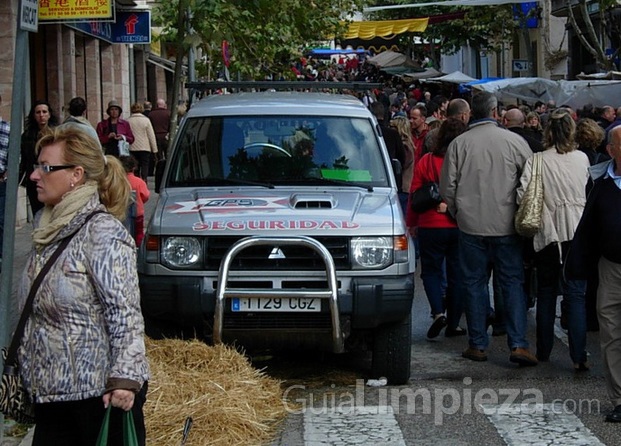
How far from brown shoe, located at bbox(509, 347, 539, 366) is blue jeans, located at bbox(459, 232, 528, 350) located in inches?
1.6

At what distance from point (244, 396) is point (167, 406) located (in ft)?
1.81

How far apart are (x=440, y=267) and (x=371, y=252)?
91.4 inches

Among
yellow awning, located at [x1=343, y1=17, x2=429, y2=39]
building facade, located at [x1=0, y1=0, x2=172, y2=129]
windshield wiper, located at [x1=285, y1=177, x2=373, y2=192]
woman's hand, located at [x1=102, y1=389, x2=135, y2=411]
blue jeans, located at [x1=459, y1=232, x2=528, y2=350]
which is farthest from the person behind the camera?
yellow awning, located at [x1=343, y1=17, x2=429, y2=39]

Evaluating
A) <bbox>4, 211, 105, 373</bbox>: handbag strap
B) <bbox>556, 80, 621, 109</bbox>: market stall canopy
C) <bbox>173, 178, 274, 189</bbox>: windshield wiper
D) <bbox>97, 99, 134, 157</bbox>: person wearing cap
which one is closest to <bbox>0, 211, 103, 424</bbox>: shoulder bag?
<bbox>4, 211, 105, 373</bbox>: handbag strap

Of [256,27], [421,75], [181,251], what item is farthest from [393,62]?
[181,251]

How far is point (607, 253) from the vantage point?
24.6 ft

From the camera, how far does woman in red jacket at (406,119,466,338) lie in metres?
10.1

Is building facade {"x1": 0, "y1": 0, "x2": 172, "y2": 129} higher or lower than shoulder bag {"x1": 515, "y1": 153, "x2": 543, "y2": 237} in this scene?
higher

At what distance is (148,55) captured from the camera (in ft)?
125

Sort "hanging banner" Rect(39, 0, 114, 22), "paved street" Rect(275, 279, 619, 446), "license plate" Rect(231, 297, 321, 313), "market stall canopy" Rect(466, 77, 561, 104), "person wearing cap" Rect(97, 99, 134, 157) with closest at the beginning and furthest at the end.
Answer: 1. "paved street" Rect(275, 279, 619, 446)
2. "license plate" Rect(231, 297, 321, 313)
3. "hanging banner" Rect(39, 0, 114, 22)
4. "person wearing cap" Rect(97, 99, 134, 157)
5. "market stall canopy" Rect(466, 77, 561, 104)

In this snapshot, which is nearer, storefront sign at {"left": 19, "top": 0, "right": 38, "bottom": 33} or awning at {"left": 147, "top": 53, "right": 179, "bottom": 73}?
storefront sign at {"left": 19, "top": 0, "right": 38, "bottom": 33}

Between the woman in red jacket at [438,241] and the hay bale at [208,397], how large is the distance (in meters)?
2.50

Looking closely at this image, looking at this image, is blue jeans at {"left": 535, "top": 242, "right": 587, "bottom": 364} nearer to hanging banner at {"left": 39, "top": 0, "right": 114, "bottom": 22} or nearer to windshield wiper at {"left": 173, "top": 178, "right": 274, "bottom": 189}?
windshield wiper at {"left": 173, "top": 178, "right": 274, "bottom": 189}

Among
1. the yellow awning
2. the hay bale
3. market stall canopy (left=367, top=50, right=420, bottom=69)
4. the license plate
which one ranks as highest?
the yellow awning
